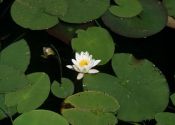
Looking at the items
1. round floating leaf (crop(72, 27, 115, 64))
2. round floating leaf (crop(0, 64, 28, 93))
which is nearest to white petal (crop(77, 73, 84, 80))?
round floating leaf (crop(72, 27, 115, 64))

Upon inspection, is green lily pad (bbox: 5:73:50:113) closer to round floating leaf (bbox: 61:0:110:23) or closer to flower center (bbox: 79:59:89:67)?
flower center (bbox: 79:59:89:67)

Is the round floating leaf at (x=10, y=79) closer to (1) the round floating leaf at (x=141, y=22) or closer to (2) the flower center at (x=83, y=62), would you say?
(2) the flower center at (x=83, y=62)

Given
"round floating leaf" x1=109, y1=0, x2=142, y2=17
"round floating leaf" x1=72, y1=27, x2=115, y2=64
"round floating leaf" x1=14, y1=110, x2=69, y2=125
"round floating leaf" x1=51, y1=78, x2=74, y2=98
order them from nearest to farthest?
"round floating leaf" x1=14, y1=110, x2=69, y2=125 < "round floating leaf" x1=51, y1=78, x2=74, y2=98 < "round floating leaf" x1=72, y1=27, x2=115, y2=64 < "round floating leaf" x1=109, y1=0, x2=142, y2=17

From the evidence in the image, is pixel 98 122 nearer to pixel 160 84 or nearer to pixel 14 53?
pixel 160 84

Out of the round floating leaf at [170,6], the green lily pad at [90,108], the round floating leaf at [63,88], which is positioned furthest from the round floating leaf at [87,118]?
the round floating leaf at [170,6]

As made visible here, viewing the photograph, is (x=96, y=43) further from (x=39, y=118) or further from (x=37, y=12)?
(x=39, y=118)

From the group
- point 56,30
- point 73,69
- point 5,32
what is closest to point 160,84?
point 73,69

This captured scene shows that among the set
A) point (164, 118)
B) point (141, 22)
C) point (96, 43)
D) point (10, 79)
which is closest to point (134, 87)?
point (164, 118)
